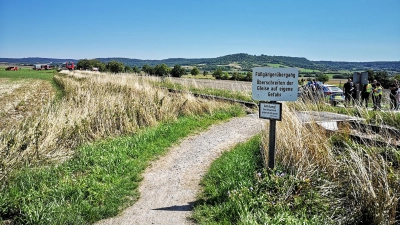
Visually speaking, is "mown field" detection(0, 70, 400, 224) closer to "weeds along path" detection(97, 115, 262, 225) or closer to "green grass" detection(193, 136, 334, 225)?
"green grass" detection(193, 136, 334, 225)

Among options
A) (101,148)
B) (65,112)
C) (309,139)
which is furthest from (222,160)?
(65,112)

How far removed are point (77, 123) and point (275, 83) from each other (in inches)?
198

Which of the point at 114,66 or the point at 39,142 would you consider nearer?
the point at 39,142

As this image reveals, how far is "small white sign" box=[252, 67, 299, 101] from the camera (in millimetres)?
4613

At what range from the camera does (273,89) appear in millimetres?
4719

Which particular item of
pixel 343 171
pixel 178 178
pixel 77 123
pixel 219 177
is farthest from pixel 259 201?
pixel 77 123

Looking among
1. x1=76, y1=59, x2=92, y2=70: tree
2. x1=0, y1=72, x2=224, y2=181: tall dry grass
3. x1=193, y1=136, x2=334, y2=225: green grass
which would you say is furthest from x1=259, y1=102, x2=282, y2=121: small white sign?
x1=76, y1=59, x2=92, y2=70: tree

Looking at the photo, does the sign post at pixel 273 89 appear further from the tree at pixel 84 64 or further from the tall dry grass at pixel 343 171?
the tree at pixel 84 64

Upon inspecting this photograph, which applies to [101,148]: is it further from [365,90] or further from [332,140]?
[365,90]

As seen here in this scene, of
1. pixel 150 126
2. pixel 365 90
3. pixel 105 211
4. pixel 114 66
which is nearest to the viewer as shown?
pixel 105 211

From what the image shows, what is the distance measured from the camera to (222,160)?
639 cm

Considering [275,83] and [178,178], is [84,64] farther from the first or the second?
[275,83]

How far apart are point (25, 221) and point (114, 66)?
182ft

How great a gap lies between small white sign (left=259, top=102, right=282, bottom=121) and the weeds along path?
5.45 feet
